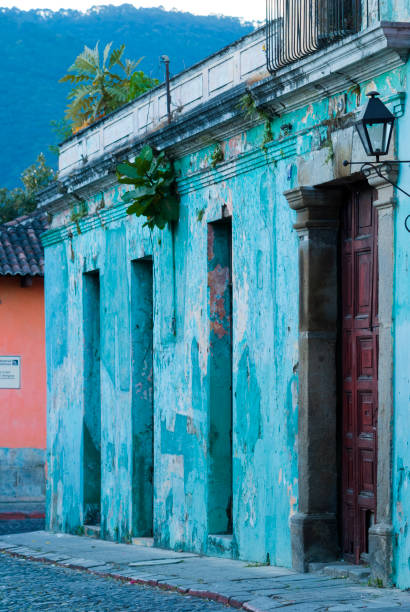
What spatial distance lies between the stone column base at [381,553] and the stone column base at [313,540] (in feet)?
3.58

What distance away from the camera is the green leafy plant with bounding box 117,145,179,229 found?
42.4 ft

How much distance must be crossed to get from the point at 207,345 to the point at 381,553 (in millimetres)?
3891

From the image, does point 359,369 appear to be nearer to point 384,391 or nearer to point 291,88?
point 384,391

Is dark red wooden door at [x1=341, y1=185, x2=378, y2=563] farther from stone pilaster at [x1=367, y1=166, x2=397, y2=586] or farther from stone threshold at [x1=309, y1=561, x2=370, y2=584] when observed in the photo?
stone pilaster at [x1=367, y1=166, x2=397, y2=586]

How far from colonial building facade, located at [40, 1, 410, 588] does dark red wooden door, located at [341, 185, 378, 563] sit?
0.06ft

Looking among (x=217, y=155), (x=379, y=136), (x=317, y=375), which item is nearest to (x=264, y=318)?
(x=317, y=375)

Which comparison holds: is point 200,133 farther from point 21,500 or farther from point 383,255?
point 21,500

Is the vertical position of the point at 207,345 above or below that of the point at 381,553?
above

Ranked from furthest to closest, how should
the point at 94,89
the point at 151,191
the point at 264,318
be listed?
the point at 94,89
the point at 151,191
the point at 264,318

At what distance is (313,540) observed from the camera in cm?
1003

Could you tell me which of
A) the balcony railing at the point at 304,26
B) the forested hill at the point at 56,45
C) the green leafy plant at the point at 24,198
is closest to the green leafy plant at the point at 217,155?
the balcony railing at the point at 304,26

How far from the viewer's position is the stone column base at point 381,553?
8711 millimetres

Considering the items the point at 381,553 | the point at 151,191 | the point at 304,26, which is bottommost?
the point at 381,553

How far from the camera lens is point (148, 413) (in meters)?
14.7
